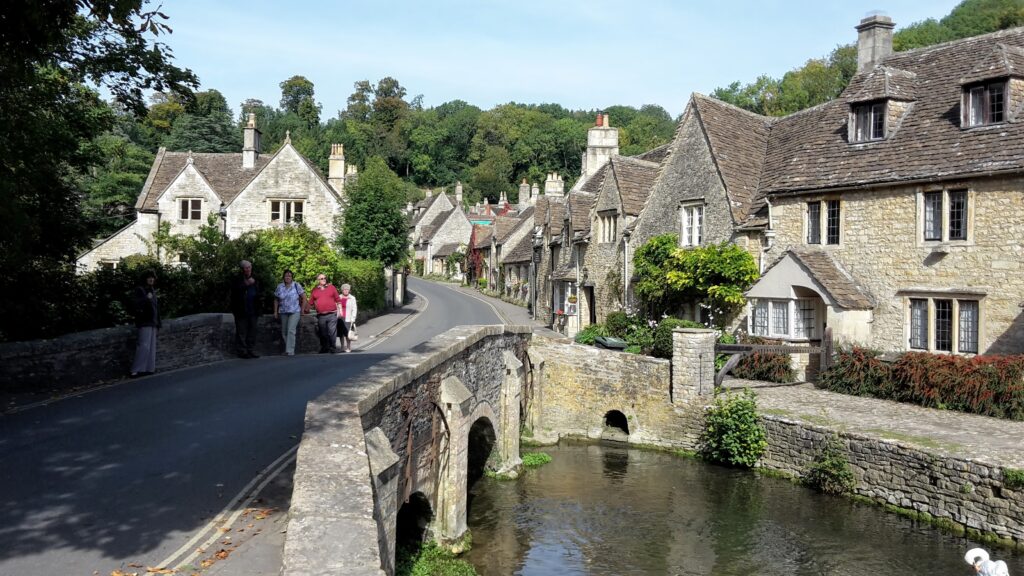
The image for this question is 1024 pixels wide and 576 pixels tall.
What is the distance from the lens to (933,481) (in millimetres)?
16438

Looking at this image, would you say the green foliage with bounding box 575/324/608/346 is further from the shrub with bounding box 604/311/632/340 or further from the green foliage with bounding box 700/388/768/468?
the green foliage with bounding box 700/388/768/468

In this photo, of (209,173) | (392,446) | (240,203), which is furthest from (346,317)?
(209,173)

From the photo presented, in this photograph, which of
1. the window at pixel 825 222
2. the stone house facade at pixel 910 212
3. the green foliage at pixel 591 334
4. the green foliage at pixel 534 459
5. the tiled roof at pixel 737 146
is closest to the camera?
the stone house facade at pixel 910 212

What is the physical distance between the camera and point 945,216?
2228 cm

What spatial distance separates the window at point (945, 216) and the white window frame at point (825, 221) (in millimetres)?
2584

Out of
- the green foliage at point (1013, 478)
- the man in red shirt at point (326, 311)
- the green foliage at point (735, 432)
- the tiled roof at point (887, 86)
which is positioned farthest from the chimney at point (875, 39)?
the man in red shirt at point (326, 311)

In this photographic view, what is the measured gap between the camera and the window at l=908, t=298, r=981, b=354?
71.9ft

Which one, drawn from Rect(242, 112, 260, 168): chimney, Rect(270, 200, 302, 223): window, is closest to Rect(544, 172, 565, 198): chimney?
Rect(270, 200, 302, 223): window

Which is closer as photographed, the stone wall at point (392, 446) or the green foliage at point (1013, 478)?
the stone wall at point (392, 446)

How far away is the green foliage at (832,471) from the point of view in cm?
1850

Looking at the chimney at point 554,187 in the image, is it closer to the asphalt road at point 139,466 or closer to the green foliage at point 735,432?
the green foliage at point 735,432

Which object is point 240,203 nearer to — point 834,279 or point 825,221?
point 825,221

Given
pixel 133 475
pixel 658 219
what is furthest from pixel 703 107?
pixel 133 475

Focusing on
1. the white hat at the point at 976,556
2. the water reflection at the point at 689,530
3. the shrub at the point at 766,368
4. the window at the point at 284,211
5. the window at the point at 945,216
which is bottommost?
the water reflection at the point at 689,530
